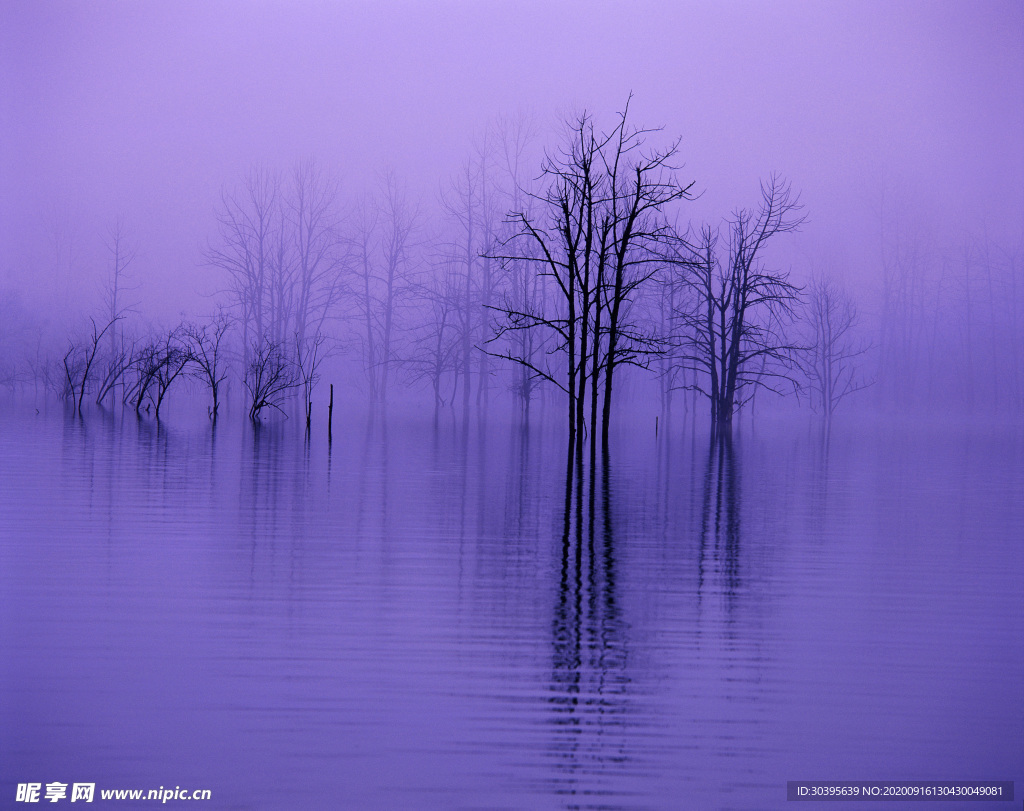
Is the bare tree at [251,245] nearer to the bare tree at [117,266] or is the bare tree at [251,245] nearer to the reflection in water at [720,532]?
the bare tree at [117,266]

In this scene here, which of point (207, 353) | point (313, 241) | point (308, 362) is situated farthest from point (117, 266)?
point (207, 353)

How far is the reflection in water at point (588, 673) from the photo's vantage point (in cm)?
420

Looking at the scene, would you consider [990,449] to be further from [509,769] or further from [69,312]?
[69,312]

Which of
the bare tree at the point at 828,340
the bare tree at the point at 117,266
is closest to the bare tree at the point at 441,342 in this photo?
the bare tree at the point at 828,340

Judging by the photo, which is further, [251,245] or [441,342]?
[251,245]

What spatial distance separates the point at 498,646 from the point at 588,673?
0.75 m

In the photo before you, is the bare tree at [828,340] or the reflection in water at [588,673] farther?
the bare tree at [828,340]

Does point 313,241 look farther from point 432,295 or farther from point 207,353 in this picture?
point 207,353

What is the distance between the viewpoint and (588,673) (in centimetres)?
544

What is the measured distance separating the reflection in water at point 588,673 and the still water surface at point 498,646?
0.07 ft

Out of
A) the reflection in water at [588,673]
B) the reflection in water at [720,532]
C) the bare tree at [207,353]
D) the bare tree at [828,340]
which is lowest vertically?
the reflection in water at [588,673]

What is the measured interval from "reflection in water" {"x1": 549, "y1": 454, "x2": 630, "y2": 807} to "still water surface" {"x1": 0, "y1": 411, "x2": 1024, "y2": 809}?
0.9 inches

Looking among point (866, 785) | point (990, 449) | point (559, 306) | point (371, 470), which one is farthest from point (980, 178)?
point (866, 785)

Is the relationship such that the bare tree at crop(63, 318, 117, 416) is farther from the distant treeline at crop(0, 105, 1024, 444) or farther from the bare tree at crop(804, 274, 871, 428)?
the bare tree at crop(804, 274, 871, 428)
